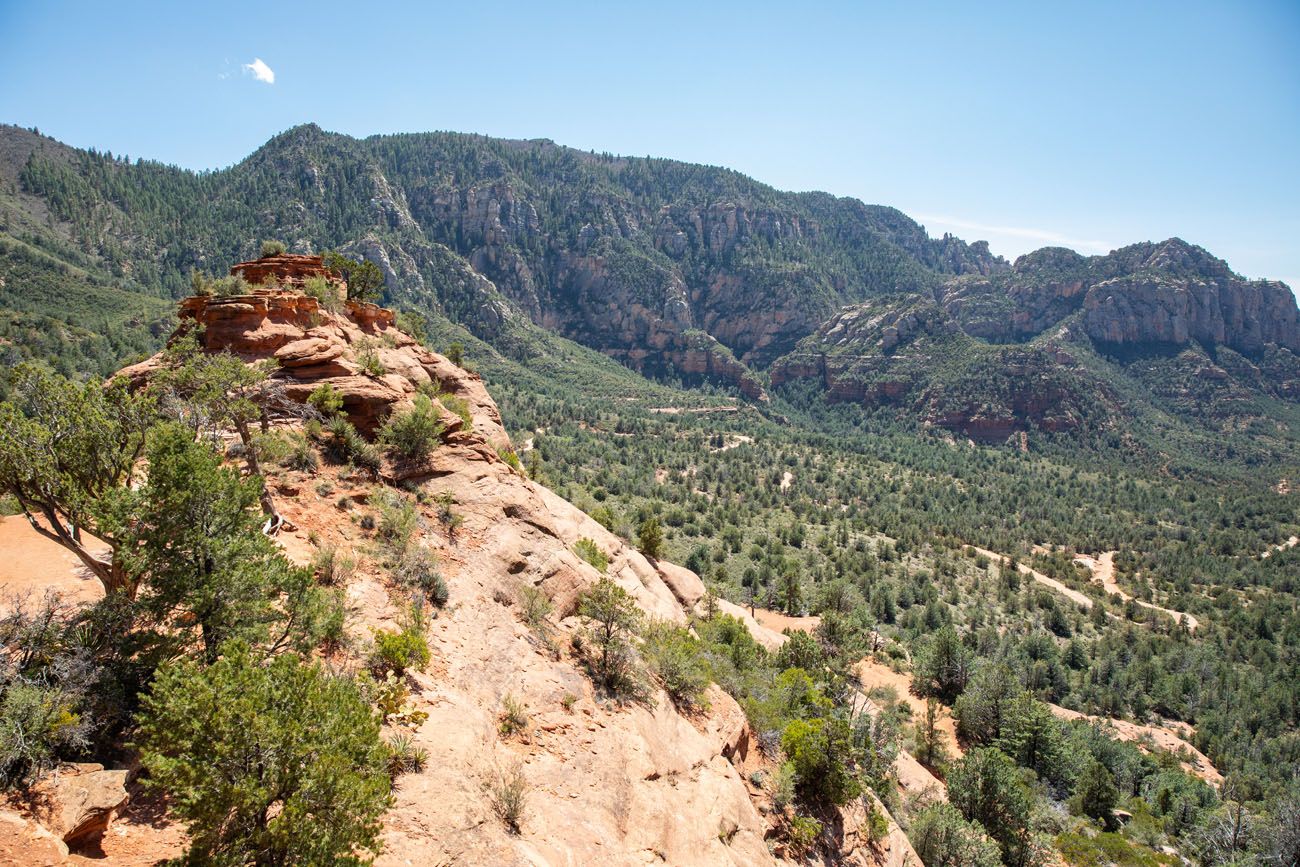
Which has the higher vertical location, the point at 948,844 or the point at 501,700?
the point at 501,700

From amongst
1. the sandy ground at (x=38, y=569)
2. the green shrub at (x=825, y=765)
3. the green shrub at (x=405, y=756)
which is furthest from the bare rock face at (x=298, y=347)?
the green shrub at (x=825, y=765)

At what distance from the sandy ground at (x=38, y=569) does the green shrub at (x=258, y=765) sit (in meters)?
6.28

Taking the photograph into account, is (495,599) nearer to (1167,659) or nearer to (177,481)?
(177,481)

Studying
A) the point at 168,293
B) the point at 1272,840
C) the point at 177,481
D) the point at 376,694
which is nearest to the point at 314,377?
the point at 177,481

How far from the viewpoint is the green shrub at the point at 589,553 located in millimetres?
21375

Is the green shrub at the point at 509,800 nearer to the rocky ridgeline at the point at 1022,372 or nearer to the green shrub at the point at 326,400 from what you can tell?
the green shrub at the point at 326,400

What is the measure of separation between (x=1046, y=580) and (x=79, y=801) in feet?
318

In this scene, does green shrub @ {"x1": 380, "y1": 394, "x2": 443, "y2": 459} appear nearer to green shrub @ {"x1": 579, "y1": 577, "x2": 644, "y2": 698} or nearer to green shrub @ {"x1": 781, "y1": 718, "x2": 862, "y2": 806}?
green shrub @ {"x1": 579, "y1": 577, "x2": 644, "y2": 698}

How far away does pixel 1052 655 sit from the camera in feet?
183

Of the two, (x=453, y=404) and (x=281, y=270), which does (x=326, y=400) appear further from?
(x=281, y=270)

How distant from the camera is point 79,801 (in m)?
7.44

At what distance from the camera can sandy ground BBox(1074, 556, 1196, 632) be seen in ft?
251

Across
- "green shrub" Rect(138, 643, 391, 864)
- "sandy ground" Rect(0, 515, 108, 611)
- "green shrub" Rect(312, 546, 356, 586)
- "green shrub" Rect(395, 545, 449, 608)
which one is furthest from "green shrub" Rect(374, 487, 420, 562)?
"green shrub" Rect(138, 643, 391, 864)

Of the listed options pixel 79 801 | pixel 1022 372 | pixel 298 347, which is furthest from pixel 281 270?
pixel 1022 372
